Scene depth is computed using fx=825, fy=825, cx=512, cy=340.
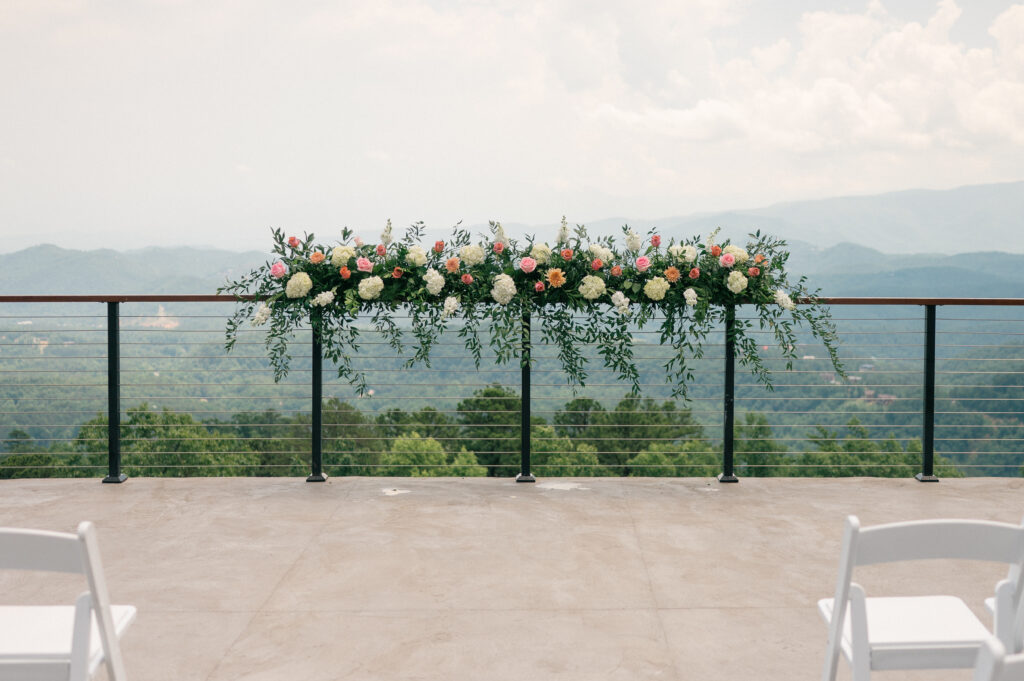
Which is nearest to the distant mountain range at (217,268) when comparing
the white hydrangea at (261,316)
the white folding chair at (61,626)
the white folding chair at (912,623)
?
the white hydrangea at (261,316)

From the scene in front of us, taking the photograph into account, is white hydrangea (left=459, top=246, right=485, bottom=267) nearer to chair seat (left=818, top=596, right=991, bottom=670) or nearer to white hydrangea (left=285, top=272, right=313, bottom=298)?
white hydrangea (left=285, top=272, right=313, bottom=298)

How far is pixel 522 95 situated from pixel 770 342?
23652mm

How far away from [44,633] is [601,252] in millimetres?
3006

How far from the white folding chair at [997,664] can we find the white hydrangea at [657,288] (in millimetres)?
3208

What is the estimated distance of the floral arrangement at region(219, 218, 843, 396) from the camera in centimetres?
404

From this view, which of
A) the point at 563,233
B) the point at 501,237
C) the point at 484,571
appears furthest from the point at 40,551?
the point at 563,233

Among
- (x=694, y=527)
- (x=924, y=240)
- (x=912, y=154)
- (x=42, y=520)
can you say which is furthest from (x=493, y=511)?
(x=924, y=240)

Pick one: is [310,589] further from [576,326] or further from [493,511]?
[576,326]

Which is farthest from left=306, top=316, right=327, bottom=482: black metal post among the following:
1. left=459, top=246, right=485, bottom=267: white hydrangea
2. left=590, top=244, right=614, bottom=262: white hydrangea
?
left=590, top=244, right=614, bottom=262: white hydrangea

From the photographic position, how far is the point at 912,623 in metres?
1.62

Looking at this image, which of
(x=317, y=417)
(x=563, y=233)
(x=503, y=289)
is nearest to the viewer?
(x=503, y=289)

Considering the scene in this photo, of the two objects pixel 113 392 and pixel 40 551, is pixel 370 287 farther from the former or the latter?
pixel 40 551

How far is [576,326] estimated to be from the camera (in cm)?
422

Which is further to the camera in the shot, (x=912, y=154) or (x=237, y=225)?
(x=912, y=154)
